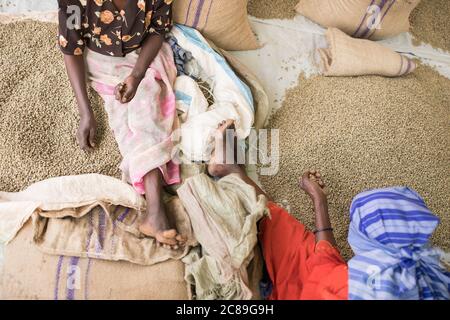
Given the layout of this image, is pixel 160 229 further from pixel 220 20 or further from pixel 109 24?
pixel 220 20

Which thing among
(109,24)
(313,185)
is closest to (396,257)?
(313,185)

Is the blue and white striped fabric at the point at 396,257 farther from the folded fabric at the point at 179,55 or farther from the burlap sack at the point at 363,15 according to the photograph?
the burlap sack at the point at 363,15

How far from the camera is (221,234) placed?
4.10ft

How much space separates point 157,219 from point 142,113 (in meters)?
0.38

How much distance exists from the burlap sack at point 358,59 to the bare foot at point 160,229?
921 mm

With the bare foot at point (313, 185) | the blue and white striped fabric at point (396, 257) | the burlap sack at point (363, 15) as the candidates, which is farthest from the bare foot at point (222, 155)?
the burlap sack at point (363, 15)

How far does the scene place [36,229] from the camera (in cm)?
123

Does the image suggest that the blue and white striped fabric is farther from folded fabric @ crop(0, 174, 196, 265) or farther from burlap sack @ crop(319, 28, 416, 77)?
burlap sack @ crop(319, 28, 416, 77)

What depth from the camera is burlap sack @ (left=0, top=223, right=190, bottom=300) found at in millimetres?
1153

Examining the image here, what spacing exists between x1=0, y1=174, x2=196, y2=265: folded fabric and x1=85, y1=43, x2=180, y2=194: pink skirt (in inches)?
3.7

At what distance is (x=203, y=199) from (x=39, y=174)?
0.54 meters

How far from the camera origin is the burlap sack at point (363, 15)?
1826 millimetres

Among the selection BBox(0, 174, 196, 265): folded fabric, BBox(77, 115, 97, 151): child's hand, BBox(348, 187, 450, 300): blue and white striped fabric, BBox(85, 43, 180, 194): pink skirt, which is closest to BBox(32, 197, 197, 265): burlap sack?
BBox(0, 174, 196, 265): folded fabric
